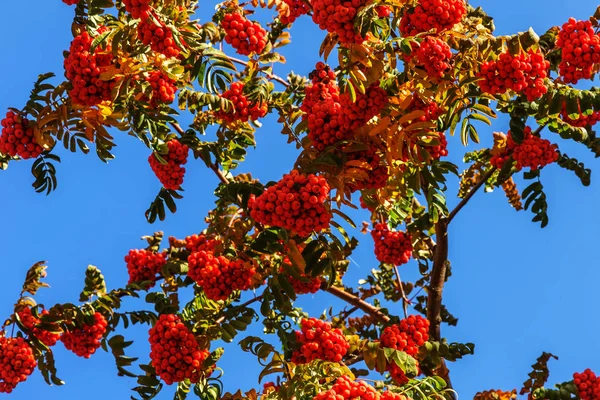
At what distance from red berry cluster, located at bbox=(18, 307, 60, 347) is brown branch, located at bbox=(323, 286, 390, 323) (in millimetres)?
2669

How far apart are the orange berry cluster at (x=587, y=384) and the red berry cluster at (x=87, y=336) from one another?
4286 mm

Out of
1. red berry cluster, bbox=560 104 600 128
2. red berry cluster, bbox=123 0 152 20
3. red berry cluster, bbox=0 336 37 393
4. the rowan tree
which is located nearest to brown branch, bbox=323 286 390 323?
the rowan tree

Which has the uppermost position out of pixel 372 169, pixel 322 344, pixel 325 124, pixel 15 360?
pixel 325 124

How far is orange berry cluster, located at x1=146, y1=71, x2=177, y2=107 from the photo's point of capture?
20.0ft

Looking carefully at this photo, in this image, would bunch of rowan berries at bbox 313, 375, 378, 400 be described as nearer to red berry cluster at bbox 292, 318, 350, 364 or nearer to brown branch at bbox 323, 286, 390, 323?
red berry cluster at bbox 292, 318, 350, 364

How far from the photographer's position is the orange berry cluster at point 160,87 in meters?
6.10

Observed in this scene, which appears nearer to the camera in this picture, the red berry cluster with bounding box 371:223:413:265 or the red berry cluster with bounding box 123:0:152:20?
the red berry cluster with bounding box 123:0:152:20

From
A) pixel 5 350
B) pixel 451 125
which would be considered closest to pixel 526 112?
pixel 451 125

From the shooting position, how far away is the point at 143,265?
7398 millimetres

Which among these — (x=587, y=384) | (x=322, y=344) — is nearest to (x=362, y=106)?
(x=322, y=344)

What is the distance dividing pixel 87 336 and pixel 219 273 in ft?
5.68

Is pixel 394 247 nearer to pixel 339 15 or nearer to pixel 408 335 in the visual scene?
pixel 408 335

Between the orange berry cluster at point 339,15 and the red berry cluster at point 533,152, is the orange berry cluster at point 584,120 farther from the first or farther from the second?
the orange berry cluster at point 339,15

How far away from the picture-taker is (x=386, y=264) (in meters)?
8.37
